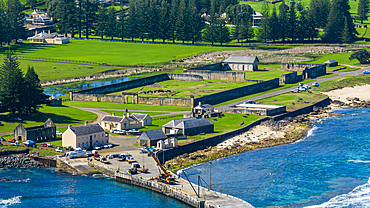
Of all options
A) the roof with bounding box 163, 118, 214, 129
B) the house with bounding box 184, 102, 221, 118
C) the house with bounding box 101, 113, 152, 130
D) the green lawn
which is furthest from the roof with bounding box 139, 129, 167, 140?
the green lawn

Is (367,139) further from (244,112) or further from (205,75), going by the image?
(205,75)

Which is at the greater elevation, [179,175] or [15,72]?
[15,72]

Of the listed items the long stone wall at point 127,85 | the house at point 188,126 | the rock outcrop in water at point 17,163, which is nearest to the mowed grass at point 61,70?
the long stone wall at point 127,85

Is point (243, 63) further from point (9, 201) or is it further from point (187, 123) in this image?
point (9, 201)

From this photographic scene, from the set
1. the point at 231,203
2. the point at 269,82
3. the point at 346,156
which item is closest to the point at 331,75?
the point at 269,82

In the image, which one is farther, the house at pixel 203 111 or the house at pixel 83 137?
the house at pixel 203 111

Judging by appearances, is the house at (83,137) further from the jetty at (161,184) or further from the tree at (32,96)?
the tree at (32,96)
